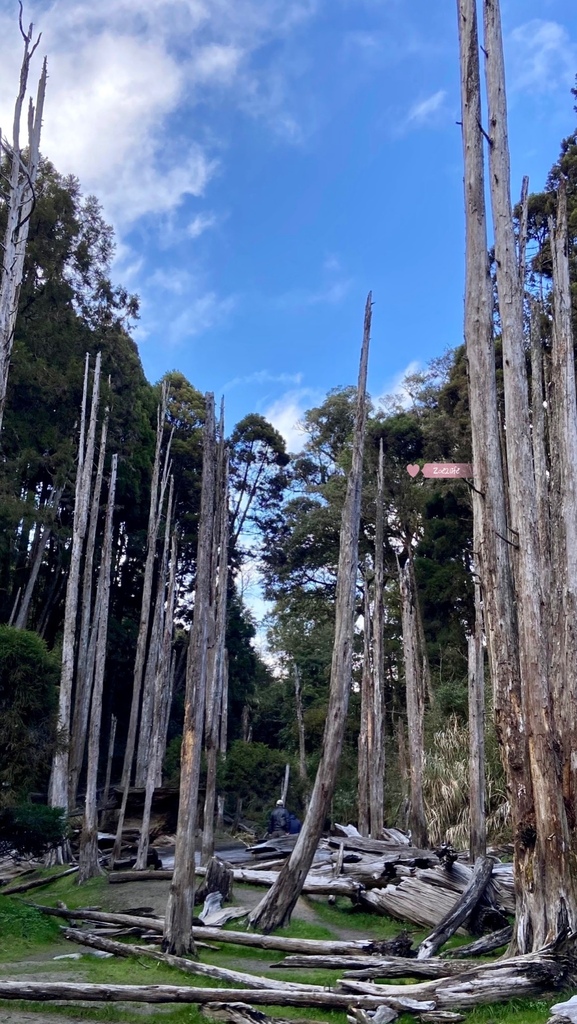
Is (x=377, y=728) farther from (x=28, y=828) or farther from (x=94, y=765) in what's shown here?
(x=28, y=828)

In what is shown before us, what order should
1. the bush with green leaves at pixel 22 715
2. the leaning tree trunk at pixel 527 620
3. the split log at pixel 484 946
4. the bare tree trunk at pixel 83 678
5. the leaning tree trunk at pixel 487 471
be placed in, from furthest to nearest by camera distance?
the bare tree trunk at pixel 83 678
the bush with green leaves at pixel 22 715
the split log at pixel 484 946
the leaning tree trunk at pixel 487 471
the leaning tree trunk at pixel 527 620

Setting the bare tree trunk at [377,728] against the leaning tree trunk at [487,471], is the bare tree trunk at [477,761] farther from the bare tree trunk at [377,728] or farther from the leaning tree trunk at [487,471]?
the leaning tree trunk at [487,471]

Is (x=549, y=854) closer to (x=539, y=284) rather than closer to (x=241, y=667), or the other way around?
(x=539, y=284)

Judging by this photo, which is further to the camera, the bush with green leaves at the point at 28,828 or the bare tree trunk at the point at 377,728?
the bare tree trunk at the point at 377,728

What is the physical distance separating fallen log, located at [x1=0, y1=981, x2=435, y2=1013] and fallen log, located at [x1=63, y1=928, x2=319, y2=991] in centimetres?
22

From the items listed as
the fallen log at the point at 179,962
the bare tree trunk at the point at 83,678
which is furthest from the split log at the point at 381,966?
the bare tree trunk at the point at 83,678

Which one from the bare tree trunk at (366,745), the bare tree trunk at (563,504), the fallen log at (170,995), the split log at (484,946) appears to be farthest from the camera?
the bare tree trunk at (366,745)

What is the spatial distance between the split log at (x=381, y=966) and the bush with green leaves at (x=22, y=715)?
4.89m

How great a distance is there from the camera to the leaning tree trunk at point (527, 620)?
23.6ft

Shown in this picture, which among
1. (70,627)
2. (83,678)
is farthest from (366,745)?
(83,678)

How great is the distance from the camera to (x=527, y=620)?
7.87 m

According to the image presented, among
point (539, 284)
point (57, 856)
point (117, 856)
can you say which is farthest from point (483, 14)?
point (57, 856)

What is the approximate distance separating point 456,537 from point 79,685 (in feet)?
37.0

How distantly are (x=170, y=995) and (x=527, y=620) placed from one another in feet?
14.4
